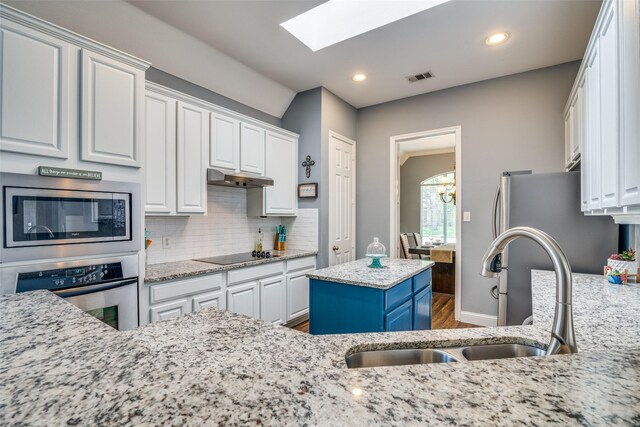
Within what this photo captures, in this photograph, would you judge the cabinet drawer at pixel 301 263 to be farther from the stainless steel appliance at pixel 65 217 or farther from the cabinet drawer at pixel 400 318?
the stainless steel appliance at pixel 65 217

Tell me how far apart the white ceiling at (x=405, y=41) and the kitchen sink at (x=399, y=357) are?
2.39m

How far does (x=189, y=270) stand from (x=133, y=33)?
76.9 inches

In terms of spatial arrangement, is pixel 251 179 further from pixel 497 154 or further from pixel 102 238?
pixel 497 154

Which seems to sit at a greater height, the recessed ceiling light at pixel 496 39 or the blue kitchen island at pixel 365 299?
the recessed ceiling light at pixel 496 39

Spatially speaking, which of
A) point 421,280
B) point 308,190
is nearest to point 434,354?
point 421,280

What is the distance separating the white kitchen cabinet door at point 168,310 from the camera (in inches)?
86.9

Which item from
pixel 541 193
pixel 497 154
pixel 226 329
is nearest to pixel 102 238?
pixel 226 329

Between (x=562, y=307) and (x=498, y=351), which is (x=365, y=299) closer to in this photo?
(x=498, y=351)

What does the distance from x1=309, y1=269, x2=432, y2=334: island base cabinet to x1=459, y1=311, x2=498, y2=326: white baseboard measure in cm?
141

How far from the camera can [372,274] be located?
228 cm

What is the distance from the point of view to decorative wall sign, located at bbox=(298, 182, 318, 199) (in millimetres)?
3697

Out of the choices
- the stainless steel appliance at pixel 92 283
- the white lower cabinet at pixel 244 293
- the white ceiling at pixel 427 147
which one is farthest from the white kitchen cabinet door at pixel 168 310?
the white ceiling at pixel 427 147

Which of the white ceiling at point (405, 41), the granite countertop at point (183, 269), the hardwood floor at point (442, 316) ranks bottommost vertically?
the hardwood floor at point (442, 316)

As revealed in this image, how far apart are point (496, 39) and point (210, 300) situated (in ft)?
11.2
